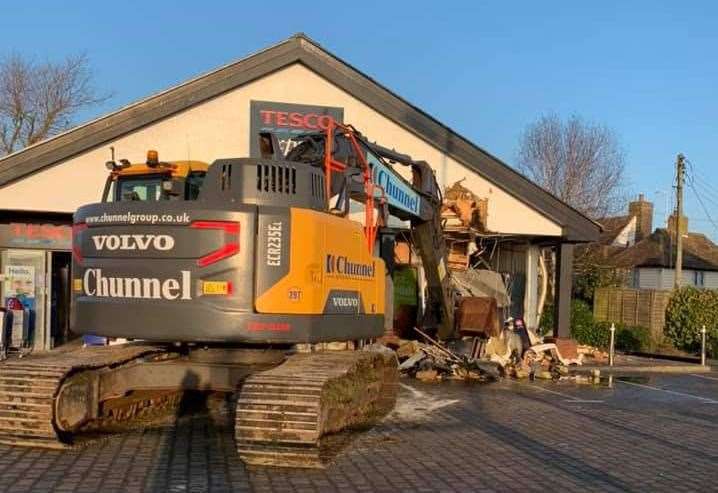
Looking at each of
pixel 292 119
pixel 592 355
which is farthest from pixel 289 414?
pixel 592 355

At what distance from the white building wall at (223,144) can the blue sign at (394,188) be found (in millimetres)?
6400

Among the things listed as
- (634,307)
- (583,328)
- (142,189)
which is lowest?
(583,328)

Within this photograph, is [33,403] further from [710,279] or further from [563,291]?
[710,279]

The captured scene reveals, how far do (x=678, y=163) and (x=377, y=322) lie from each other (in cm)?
3045

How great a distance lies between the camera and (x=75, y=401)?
7.38m

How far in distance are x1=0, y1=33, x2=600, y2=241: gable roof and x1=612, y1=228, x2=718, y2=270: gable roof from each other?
25703mm

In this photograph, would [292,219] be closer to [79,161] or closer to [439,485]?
[439,485]

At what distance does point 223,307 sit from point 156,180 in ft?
6.98

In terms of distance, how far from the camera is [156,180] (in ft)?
27.3

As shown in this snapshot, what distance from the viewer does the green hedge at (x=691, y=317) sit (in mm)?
26812

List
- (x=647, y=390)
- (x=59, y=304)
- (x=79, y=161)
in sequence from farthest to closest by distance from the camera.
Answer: (x=59, y=304)
(x=79, y=161)
(x=647, y=390)

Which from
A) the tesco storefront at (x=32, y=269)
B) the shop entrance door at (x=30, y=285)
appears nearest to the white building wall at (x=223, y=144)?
the tesco storefront at (x=32, y=269)

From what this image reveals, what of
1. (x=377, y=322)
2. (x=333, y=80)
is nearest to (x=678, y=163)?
(x=333, y=80)

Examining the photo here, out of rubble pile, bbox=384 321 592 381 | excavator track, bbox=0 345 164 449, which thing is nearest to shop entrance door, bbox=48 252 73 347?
rubble pile, bbox=384 321 592 381
